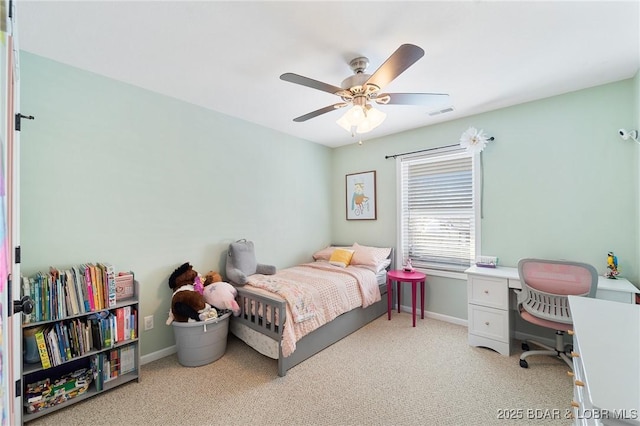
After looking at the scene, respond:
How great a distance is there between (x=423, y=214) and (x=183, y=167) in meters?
2.96

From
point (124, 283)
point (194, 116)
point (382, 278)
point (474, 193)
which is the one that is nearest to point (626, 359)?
point (474, 193)

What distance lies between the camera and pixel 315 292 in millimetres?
2584

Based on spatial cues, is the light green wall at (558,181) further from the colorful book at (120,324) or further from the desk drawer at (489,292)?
the colorful book at (120,324)

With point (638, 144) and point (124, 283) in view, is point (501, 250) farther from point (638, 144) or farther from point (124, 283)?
point (124, 283)

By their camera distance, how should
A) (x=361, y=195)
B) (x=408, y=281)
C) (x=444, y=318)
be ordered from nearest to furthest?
(x=408, y=281)
(x=444, y=318)
(x=361, y=195)

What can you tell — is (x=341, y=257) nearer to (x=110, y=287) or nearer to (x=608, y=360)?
(x=110, y=287)

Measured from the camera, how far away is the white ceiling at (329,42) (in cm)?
152

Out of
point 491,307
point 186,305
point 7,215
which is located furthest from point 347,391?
point 7,215

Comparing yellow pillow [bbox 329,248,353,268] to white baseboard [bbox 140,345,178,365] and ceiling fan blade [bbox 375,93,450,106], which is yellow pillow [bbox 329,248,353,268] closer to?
white baseboard [bbox 140,345,178,365]

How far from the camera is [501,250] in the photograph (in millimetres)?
2934

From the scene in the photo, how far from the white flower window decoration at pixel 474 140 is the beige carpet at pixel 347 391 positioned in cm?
213

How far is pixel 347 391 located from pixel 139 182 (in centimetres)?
251

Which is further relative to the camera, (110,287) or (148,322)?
(148,322)

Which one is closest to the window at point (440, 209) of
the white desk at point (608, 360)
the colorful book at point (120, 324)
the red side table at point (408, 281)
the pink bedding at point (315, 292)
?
the red side table at point (408, 281)
